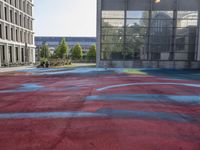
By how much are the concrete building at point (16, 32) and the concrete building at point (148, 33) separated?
2105 centimetres

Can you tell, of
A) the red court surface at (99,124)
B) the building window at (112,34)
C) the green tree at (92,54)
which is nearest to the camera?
the red court surface at (99,124)

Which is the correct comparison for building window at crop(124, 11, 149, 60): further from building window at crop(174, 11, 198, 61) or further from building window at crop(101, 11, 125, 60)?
building window at crop(174, 11, 198, 61)

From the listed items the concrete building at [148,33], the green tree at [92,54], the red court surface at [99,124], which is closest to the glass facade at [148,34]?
the concrete building at [148,33]

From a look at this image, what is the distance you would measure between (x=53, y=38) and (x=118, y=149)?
128 metres

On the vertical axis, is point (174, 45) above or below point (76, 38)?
below

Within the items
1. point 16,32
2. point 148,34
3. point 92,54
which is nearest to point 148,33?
point 148,34

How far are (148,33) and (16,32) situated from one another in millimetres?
30884

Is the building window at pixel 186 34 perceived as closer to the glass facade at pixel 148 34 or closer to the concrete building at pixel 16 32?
the glass facade at pixel 148 34

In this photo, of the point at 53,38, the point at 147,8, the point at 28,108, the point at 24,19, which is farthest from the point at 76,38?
the point at 28,108

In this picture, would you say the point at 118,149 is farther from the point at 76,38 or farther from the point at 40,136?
the point at 76,38

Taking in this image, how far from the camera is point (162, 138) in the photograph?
15.4 ft

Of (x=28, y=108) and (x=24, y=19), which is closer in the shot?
(x=28, y=108)

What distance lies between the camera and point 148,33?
28469 millimetres

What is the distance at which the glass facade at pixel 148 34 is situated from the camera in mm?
28297
